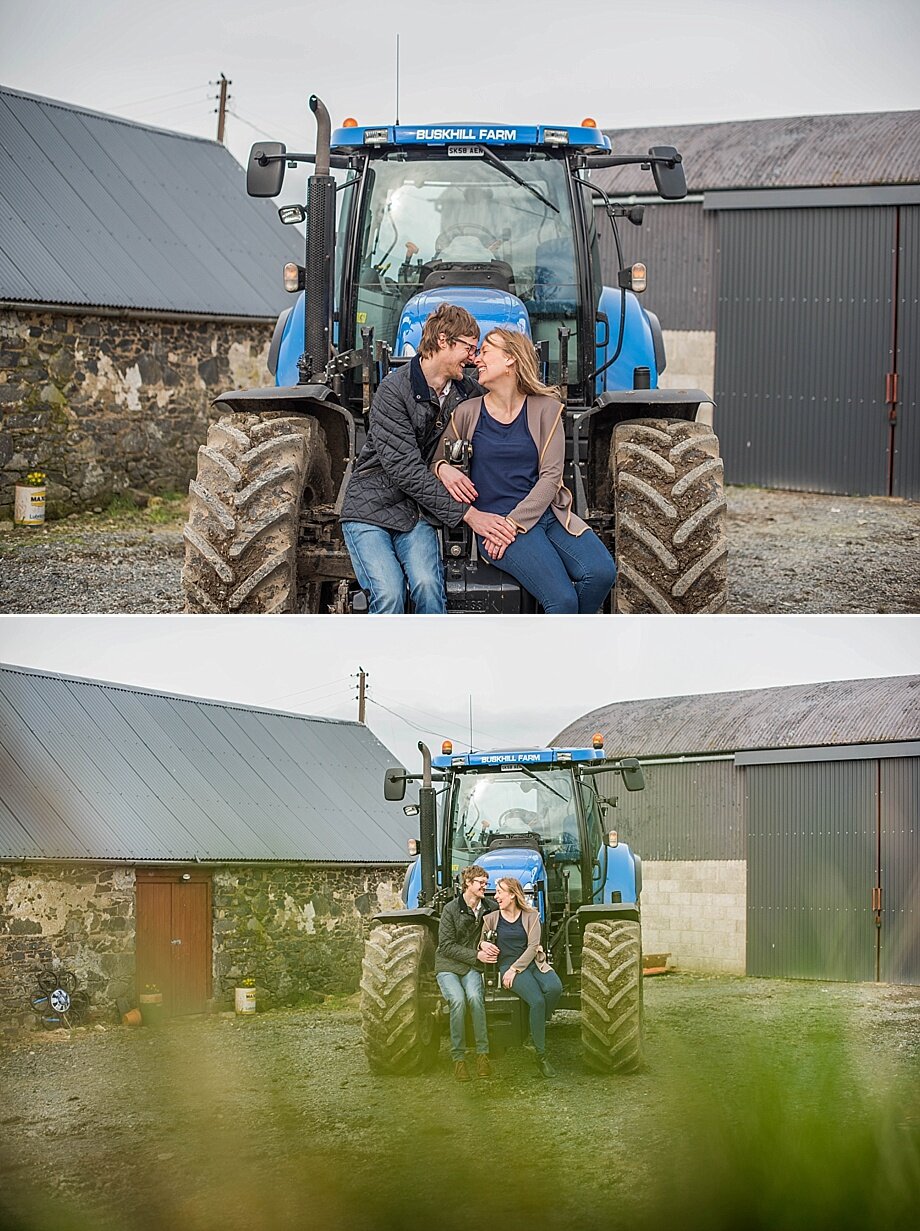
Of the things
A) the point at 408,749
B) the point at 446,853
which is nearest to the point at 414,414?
the point at 408,749

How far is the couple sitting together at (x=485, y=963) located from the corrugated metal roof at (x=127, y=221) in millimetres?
4716

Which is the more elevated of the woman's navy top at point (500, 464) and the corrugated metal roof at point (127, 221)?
the corrugated metal roof at point (127, 221)

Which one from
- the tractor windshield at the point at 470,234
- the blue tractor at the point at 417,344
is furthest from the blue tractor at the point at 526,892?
the tractor windshield at the point at 470,234

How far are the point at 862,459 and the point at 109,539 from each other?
321cm

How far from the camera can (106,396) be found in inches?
333

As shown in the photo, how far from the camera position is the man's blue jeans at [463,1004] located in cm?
306

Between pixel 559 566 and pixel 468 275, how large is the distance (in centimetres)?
119

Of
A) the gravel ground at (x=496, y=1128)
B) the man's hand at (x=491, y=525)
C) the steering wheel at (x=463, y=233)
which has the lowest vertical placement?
the gravel ground at (x=496, y=1128)

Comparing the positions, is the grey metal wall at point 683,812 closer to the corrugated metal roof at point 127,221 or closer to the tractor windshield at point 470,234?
the tractor windshield at point 470,234

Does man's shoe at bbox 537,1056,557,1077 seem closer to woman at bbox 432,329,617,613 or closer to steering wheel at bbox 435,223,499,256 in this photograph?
woman at bbox 432,329,617,613

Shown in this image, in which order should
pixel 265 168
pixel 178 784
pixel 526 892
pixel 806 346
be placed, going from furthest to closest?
pixel 806 346 < pixel 265 168 < pixel 526 892 < pixel 178 784

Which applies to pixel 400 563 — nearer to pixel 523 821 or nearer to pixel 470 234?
pixel 523 821

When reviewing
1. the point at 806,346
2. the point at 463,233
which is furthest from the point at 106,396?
the point at 463,233

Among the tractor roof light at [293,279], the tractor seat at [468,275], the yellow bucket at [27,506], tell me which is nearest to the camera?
the tractor seat at [468,275]
